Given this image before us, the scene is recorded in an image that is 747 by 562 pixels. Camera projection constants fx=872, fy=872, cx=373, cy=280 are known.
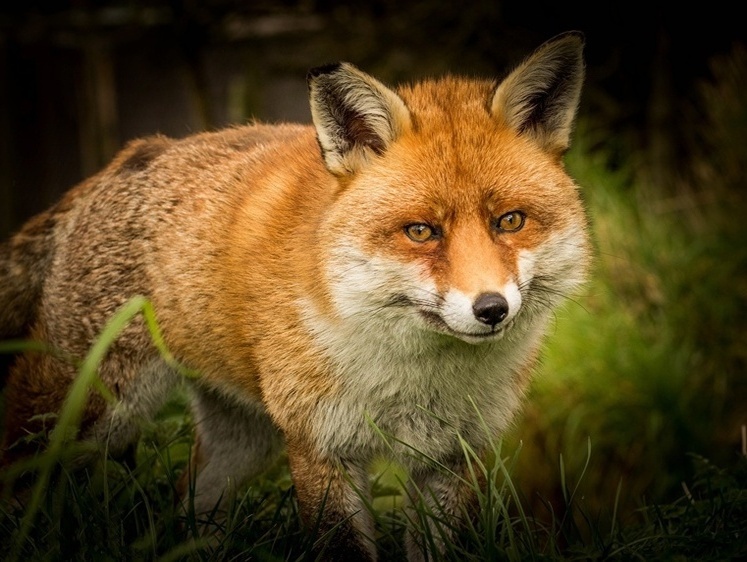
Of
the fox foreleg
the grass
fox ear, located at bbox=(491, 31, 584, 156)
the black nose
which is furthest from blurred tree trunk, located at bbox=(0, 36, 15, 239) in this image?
the black nose

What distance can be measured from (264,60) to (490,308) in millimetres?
7158

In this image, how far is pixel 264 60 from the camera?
29.6ft

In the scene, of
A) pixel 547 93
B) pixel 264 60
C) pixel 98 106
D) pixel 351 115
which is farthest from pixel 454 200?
pixel 98 106

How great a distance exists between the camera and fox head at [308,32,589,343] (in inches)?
102

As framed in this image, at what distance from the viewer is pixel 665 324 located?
18.5ft

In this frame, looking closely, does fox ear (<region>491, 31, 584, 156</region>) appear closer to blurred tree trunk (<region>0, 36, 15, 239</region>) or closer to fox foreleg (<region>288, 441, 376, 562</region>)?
fox foreleg (<region>288, 441, 376, 562</region>)

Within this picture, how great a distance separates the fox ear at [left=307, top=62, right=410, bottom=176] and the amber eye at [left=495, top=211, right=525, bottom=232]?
45cm

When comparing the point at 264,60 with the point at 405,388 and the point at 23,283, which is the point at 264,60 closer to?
the point at 23,283

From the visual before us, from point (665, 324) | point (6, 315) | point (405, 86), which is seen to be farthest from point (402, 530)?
point (665, 324)

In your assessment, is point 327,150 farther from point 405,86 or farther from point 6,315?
point 6,315

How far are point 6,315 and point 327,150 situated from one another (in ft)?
6.05

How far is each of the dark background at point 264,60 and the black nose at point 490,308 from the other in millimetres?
5042

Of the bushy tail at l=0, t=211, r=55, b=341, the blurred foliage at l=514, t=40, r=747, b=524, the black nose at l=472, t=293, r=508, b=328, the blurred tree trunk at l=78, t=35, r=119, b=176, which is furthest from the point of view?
the blurred tree trunk at l=78, t=35, r=119, b=176

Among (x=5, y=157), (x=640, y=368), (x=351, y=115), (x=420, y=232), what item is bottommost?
(x=640, y=368)
